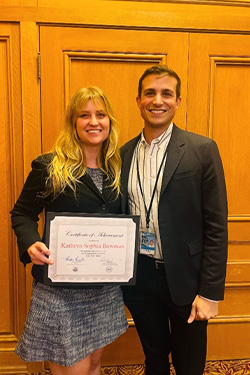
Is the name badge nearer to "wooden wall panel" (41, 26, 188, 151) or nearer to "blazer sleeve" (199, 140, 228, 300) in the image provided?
"blazer sleeve" (199, 140, 228, 300)

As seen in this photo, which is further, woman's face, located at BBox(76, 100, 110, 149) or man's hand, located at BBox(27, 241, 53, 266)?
woman's face, located at BBox(76, 100, 110, 149)

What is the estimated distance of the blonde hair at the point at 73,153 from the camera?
1.49 meters

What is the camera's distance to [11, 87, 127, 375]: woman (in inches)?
59.0

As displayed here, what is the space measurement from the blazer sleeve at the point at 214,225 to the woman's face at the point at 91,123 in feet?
1.56

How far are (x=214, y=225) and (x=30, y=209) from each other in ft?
2.68

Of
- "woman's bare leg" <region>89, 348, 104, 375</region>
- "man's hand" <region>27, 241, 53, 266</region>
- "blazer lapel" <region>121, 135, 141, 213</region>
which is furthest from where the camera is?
"woman's bare leg" <region>89, 348, 104, 375</region>

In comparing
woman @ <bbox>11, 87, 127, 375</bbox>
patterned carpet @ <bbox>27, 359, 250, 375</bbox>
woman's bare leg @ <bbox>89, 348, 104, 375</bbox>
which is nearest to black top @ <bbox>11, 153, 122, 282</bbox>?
woman @ <bbox>11, 87, 127, 375</bbox>

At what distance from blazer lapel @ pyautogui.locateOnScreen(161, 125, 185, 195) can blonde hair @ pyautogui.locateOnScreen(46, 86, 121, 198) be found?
23 centimetres

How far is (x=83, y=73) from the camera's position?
212 centimetres

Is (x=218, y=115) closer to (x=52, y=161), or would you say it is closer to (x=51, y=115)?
(x=51, y=115)

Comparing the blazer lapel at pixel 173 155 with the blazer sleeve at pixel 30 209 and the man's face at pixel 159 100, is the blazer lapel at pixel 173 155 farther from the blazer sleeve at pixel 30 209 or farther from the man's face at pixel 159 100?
the blazer sleeve at pixel 30 209

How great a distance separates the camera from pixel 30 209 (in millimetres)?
1557

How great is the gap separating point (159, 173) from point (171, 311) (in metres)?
0.66

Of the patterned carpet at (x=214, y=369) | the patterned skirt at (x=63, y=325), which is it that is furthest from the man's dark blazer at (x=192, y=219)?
the patterned carpet at (x=214, y=369)
